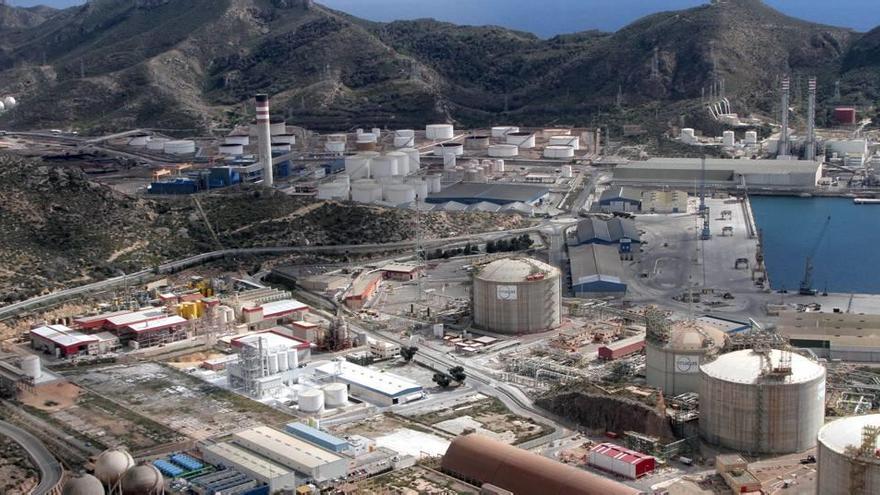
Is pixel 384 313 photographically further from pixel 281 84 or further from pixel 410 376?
pixel 281 84

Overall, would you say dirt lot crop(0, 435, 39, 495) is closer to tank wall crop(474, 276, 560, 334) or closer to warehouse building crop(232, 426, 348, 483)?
warehouse building crop(232, 426, 348, 483)

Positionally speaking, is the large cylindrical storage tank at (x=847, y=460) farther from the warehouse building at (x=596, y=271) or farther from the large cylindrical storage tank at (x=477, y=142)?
the large cylindrical storage tank at (x=477, y=142)

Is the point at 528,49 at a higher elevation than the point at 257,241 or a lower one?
higher

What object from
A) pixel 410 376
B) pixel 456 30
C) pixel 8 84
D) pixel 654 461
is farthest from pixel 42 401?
pixel 456 30

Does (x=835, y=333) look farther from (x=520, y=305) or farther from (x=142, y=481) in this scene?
(x=142, y=481)

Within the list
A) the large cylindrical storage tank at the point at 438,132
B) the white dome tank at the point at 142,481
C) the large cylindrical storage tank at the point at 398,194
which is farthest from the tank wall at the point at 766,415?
the large cylindrical storage tank at the point at 438,132
